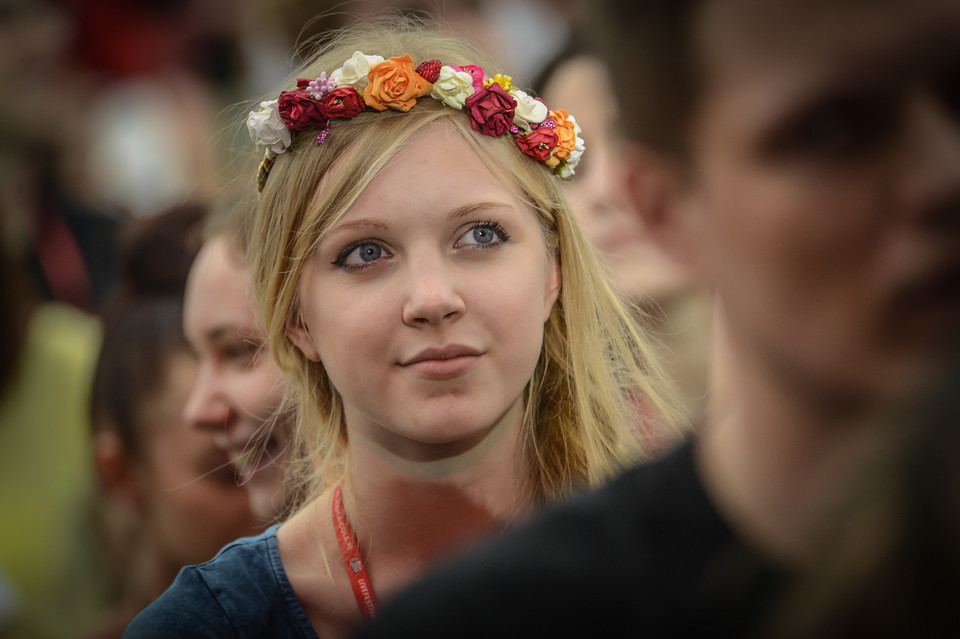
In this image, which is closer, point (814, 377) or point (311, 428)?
point (814, 377)

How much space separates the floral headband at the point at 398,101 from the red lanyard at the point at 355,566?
0.77 meters

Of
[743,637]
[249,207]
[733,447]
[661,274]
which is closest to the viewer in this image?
[743,637]

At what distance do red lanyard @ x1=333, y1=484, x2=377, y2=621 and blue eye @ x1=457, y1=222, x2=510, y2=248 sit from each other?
63 cm

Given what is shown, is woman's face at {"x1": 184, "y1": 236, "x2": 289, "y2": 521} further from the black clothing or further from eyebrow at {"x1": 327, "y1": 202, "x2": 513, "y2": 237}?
the black clothing

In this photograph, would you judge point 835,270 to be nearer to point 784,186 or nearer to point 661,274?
point 784,186

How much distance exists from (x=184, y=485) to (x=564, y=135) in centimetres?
143

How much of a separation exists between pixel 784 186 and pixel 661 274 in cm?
227

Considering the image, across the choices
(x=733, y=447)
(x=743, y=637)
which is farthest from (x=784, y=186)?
(x=743, y=637)

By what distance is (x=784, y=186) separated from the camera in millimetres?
1011

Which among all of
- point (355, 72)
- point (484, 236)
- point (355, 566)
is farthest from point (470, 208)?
point (355, 566)

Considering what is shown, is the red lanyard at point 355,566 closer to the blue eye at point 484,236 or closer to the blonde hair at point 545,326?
the blonde hair at point 545,326

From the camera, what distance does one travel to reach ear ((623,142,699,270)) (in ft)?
3.83

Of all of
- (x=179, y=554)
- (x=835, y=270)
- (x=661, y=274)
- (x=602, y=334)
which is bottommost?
(x=179, y=554)

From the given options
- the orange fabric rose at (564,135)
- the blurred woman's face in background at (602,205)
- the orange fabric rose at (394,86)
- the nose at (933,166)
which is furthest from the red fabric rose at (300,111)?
the nose at (933,166)
